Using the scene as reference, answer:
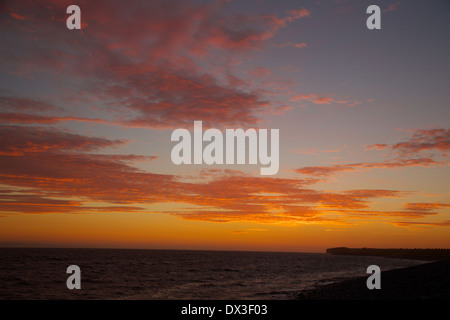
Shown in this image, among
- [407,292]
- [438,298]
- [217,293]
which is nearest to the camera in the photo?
[438,298]
